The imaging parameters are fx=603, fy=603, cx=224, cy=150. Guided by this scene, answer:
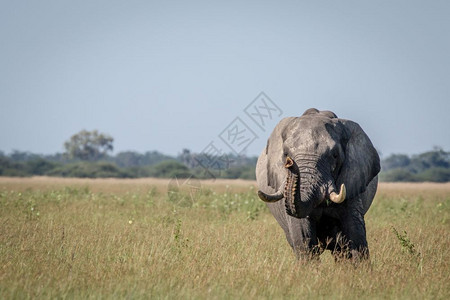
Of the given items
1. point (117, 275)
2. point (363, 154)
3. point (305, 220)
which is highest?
point (363, 154)

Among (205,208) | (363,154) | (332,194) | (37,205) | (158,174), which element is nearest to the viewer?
(332,194)

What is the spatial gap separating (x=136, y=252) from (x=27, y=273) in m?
1.74

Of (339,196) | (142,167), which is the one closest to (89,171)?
(142,167)

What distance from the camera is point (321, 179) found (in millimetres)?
6355

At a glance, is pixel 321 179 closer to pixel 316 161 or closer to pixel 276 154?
pixel 316 161

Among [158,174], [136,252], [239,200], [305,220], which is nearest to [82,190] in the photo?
[239,200]

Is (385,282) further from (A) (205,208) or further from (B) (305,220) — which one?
(A) (205,208)

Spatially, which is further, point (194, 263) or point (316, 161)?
point (194, 263)

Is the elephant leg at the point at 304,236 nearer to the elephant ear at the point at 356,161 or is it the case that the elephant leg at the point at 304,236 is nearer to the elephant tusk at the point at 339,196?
the elephant ear at the point at 356,161

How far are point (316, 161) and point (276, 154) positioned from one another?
86 cm

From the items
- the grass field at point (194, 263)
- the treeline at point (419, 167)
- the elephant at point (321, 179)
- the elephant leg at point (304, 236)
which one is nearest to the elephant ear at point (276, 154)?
the elephant at point (321, 179)

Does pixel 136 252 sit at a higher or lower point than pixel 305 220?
lower

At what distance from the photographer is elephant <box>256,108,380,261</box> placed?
6.29 meters

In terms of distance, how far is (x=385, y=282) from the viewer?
269 inches
